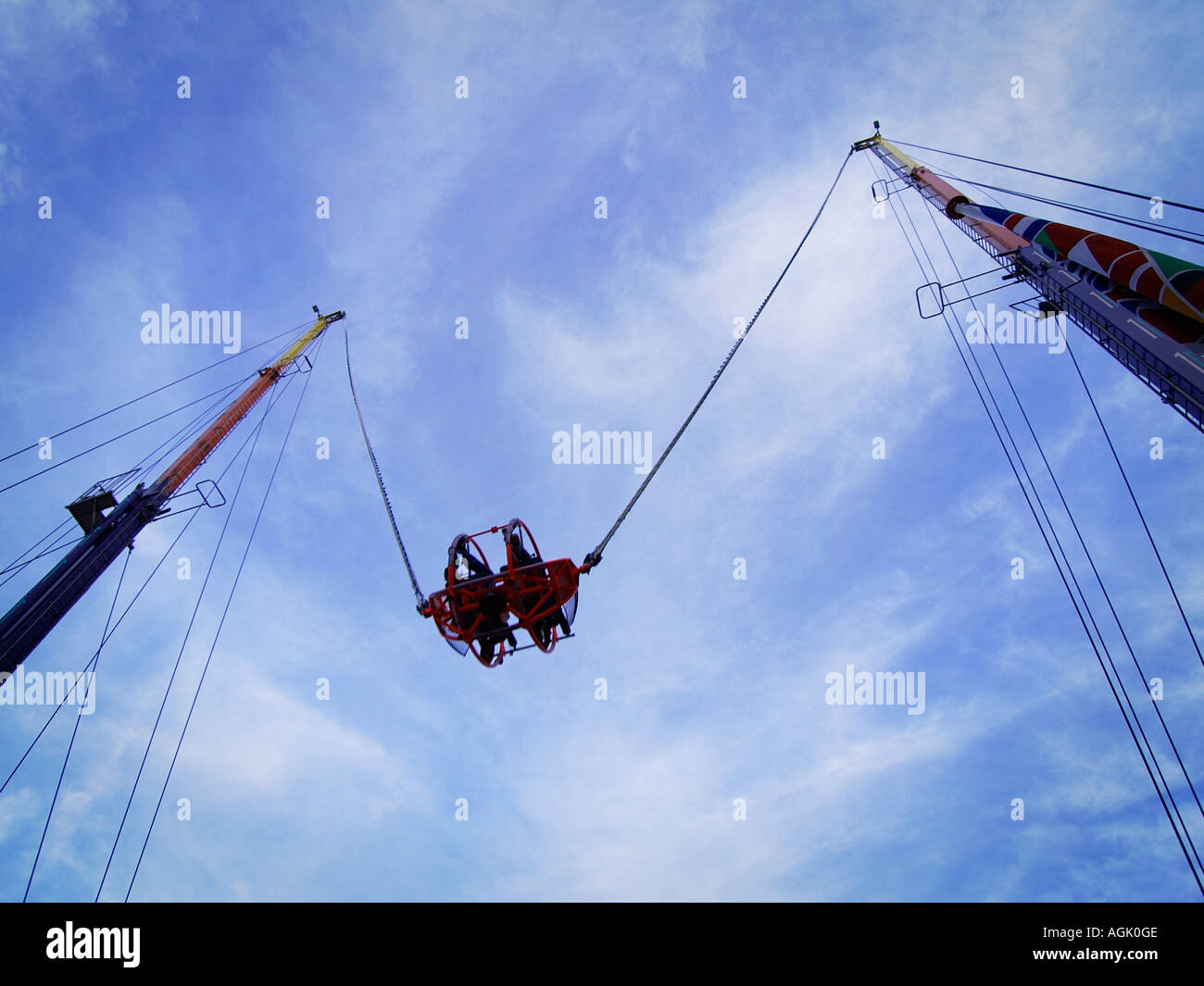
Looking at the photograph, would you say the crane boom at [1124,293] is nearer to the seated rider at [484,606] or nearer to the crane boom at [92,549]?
the seated rider at [484,606]

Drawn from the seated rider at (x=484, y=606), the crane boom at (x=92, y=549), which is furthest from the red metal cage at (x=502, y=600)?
the crane boom at (x=92, y=549)

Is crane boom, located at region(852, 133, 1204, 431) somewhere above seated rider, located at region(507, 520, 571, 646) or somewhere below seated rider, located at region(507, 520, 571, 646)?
above

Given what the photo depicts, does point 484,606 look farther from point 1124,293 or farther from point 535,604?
point 1124,293

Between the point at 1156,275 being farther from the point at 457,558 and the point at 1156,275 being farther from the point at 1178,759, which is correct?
the point at 457,558

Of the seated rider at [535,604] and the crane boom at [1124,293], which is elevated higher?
the crane boom at [1124,293]

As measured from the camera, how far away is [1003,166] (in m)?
19.5

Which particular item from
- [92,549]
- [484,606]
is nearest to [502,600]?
[484,606]

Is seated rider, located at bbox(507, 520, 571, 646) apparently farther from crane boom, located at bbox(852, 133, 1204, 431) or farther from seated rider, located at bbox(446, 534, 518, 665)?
crane boom, located at bbox(852, 133, 1204, 431)

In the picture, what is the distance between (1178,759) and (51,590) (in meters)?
21.9

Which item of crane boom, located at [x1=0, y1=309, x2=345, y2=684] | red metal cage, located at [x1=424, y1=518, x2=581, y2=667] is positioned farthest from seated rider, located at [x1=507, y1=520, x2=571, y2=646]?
crane boom, located at [x1=0, y1=309, x2=345, y2=684]

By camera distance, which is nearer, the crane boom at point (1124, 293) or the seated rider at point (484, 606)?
the crane boom at point (1124, 293)

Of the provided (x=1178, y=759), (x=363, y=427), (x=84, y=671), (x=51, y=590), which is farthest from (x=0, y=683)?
(x=1178, y=759)

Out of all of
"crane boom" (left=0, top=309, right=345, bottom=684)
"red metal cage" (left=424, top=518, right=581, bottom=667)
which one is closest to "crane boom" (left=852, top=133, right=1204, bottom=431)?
"red metal cage" (left=424, top=518, right=581, bottom=667)

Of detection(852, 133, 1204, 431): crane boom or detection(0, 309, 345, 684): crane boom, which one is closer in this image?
detection(852, 133, 1204, 431): crane boom
